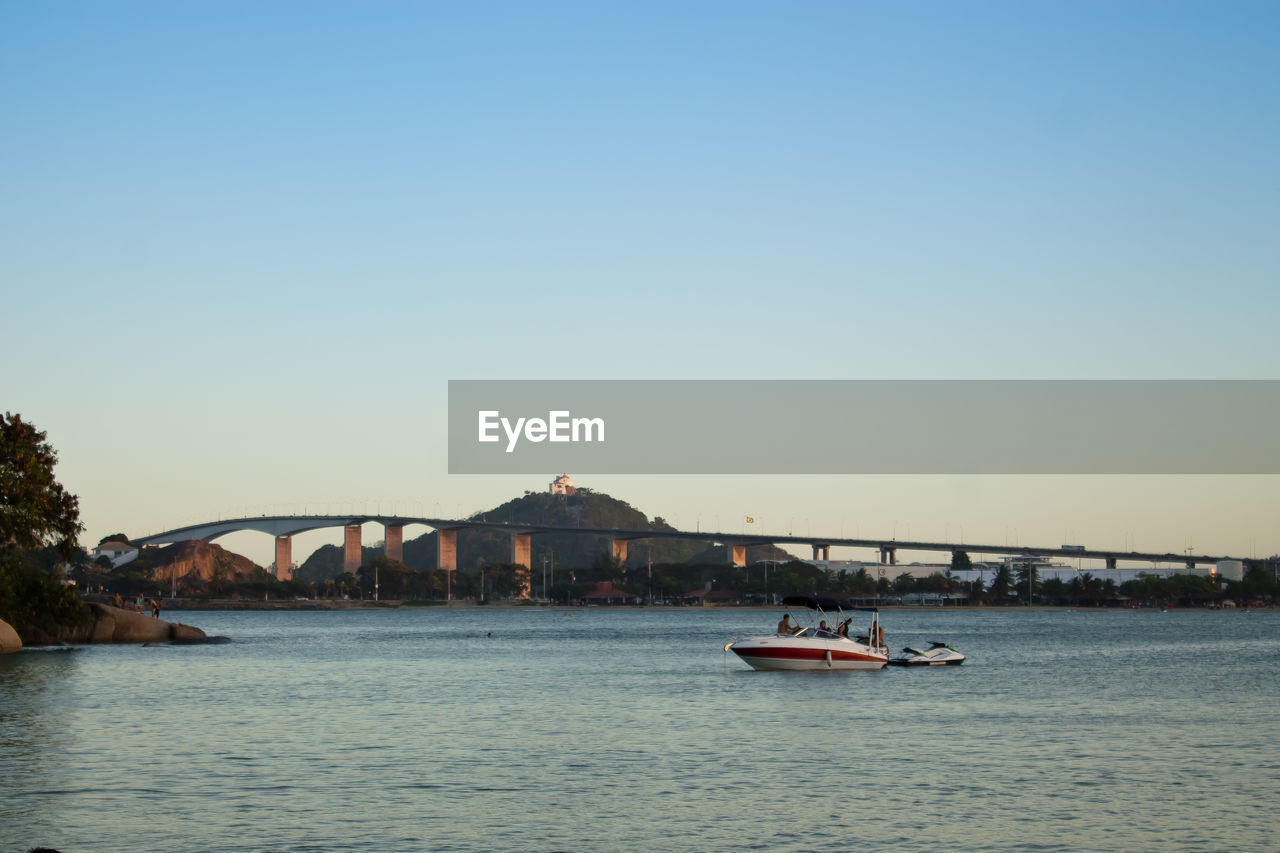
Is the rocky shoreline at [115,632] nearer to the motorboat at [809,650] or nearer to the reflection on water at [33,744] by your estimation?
the reflection on water at [33,744]

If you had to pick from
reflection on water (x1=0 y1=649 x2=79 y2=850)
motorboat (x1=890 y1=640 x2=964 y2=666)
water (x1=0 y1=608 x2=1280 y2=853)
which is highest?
reflection on water (x1=0 y1=649 x2=79 y2=850)

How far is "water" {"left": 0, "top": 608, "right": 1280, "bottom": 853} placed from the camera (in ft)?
65.5

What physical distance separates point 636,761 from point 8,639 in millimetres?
44765

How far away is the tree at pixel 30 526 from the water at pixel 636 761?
8.49 m

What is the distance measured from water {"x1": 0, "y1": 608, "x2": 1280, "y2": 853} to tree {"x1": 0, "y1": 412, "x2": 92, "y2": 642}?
334 inches

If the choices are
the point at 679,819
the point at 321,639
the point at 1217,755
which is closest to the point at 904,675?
the point at 1217,755

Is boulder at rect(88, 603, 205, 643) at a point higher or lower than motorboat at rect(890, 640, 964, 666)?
higher

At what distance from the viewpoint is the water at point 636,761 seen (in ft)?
65.5

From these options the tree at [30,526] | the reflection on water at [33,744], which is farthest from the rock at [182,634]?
the reflection on water at [33,744]

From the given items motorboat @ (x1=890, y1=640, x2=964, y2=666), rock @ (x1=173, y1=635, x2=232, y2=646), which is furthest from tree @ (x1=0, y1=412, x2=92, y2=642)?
motorboat @ (x1=890, y1=640, x2=964, y2=666)

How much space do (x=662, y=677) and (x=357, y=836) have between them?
35.2 meters

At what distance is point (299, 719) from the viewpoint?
36.0 m

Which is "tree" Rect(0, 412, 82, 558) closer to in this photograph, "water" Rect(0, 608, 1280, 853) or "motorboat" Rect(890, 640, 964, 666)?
"water" Rect(0, 608, 1280, 853)

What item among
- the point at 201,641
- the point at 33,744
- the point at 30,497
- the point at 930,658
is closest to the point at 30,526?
the point at 30,497
